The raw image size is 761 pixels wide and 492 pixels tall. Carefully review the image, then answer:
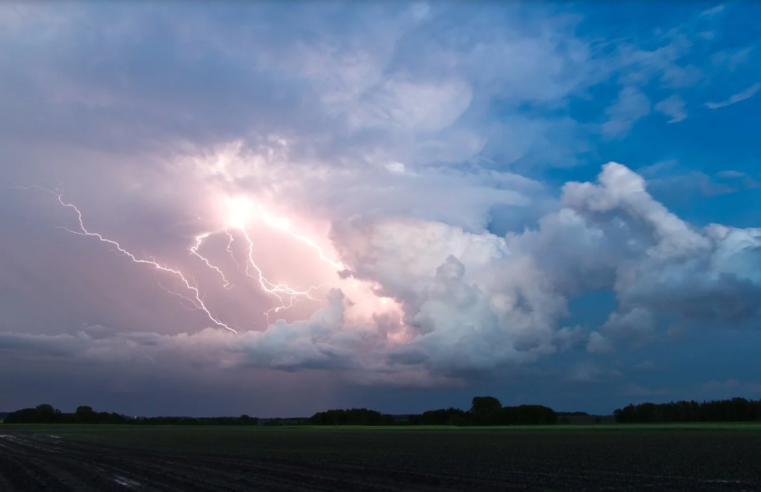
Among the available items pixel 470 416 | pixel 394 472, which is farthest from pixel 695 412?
pixel 394 472

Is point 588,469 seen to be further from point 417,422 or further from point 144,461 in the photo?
point 417,422

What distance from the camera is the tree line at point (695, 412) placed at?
145m

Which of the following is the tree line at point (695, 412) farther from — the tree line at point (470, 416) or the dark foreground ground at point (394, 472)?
the dark foreground ground at point (394, 472)

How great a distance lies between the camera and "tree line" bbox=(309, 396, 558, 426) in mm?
164125

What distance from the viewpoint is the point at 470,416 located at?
17362 centimetres

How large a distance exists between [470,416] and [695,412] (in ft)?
201

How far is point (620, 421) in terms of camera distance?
15850 centimetres

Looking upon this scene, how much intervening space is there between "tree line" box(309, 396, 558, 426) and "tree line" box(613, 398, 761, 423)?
72.4 ft

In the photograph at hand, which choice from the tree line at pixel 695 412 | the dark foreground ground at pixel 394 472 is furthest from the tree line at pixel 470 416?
the dark foreground ground at pixel 394 472

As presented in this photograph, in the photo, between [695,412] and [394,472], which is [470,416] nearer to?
[695,412]

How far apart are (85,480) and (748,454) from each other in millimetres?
39633

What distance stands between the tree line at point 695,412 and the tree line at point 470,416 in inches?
869

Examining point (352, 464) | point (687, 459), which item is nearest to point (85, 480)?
point (352, 464)

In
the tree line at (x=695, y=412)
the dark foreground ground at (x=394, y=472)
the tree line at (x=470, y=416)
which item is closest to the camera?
the dark foreground ground at (x=394, y=472)
